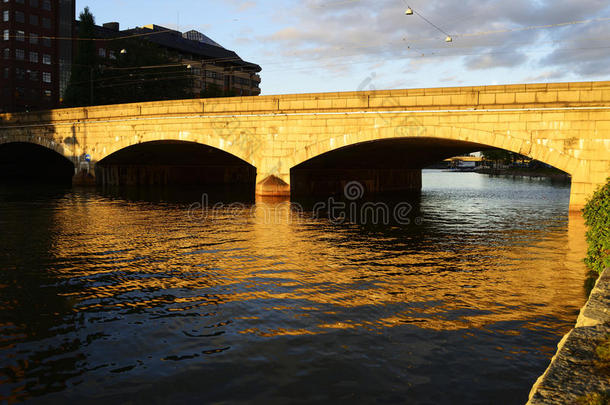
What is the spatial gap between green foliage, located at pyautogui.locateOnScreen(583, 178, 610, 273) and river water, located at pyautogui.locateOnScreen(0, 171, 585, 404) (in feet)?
2.22

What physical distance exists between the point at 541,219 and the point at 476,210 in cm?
593

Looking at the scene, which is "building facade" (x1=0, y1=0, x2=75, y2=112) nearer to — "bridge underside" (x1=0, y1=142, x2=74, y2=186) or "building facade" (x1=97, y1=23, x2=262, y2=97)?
"building facade" (x1=97, y1=23, x2=262, y2=97)

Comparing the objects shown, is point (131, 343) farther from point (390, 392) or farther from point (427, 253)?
point (427, 253)

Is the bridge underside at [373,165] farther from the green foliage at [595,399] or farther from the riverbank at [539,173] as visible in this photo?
the riverbank at [539,173]

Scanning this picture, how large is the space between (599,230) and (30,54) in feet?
347

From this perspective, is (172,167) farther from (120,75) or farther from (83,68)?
(83,68)

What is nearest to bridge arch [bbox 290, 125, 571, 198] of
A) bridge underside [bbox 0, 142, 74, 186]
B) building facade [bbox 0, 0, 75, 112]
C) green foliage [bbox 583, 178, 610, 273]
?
green foliage [bbox 583, 178, 610, 273]

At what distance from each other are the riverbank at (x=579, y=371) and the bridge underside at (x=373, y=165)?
25.8 meters

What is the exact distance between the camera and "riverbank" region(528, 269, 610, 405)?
198 inches

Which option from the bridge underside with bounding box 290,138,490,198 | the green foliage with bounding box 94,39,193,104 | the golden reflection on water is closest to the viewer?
the golden reflection on water

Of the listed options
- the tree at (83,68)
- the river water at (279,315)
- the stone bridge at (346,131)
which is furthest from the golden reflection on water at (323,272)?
the tree at (83,68)

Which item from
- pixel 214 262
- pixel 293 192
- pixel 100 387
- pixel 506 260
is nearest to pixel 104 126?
pixel 293 192

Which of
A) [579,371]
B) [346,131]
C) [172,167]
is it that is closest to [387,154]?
[346,131]

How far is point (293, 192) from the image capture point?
122ft
